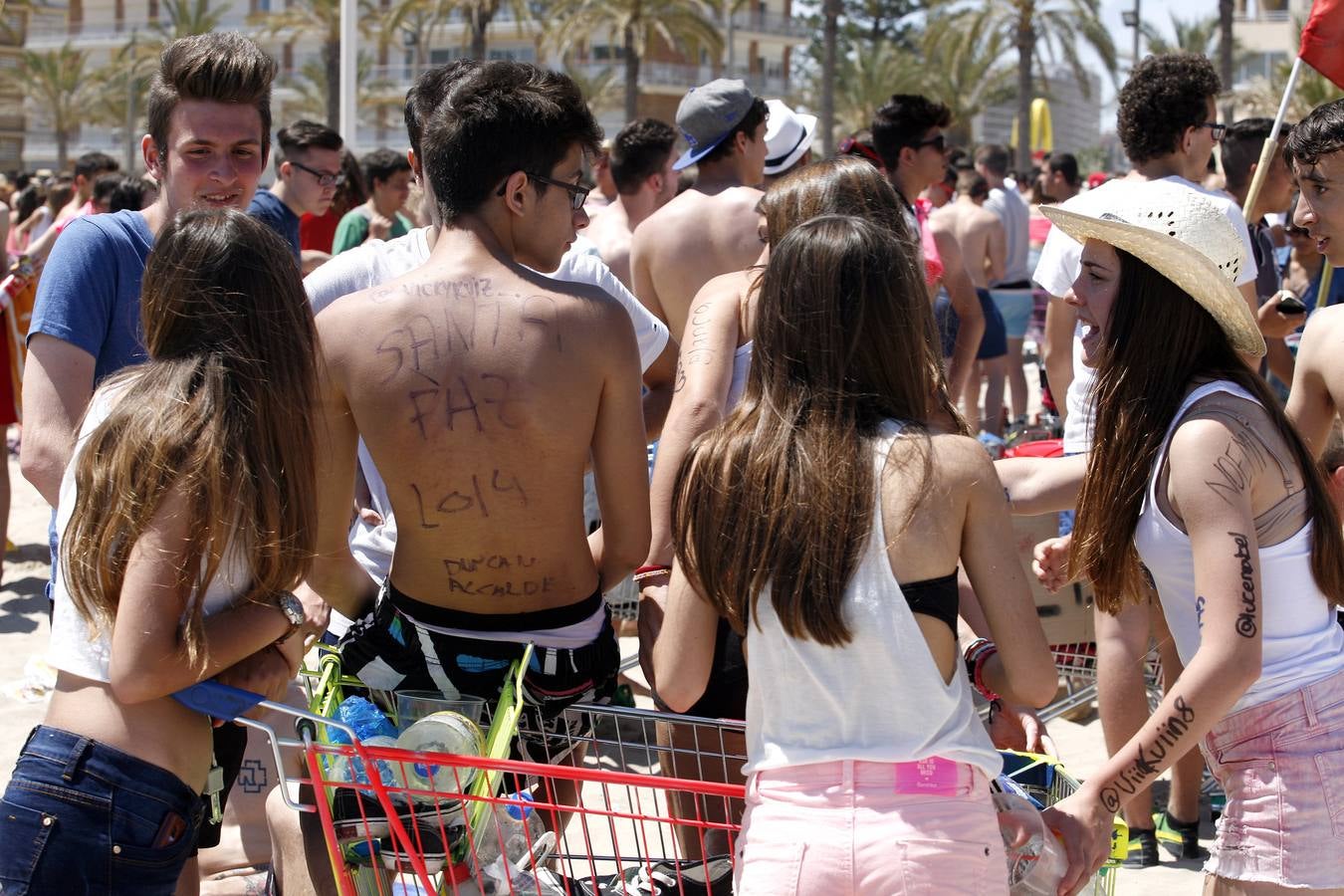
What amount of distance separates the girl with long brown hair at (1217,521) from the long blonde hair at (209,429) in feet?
4.81

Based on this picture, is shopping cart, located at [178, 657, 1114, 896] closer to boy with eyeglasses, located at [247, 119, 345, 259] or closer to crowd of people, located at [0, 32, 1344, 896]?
crowd of people, located at [0, 32, 1344, 896]

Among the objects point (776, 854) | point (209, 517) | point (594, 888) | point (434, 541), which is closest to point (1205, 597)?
point (776, 854)

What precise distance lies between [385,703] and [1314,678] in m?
1.79

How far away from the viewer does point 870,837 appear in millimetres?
2092

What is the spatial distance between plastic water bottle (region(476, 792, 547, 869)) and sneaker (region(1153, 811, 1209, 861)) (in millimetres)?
2758

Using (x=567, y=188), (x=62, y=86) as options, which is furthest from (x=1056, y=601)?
(x=62, y=86)

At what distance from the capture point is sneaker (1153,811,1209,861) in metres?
4.48

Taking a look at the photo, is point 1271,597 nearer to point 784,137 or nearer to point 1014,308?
point 784,137

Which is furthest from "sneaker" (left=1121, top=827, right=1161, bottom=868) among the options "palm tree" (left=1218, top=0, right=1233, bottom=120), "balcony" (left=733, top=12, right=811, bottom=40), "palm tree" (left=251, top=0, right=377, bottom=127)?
"balcony" (left=733, top=12, right=811, bottom=40)

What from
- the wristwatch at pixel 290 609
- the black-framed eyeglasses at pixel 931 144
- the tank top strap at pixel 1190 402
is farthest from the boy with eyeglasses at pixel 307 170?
the tank top strap at pixel 1190 402

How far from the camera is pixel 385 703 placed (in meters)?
2.79

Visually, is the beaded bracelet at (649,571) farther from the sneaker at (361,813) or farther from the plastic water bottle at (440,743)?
the sneaker at (361,813)

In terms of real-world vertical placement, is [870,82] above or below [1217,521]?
below

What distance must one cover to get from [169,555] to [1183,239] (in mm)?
1920
